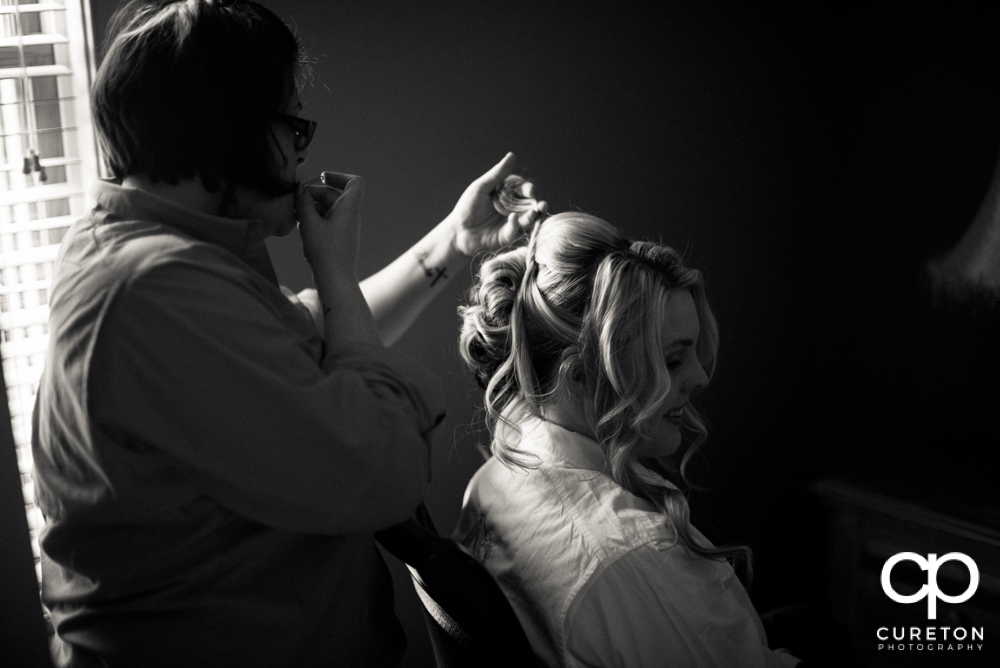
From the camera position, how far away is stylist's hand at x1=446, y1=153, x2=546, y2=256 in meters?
1.42

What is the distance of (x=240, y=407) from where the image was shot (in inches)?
34.0

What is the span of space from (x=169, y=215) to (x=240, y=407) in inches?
8.8

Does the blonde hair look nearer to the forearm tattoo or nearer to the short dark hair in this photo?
the forearm tattoo

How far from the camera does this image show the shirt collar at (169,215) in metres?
0.94

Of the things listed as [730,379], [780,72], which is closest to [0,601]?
[730,379]

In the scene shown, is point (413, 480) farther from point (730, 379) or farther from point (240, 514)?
point (730, 379)

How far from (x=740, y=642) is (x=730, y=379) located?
143 cm

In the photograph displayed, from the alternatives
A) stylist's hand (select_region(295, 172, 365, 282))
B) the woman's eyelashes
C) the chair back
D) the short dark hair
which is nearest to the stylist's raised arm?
stylist's hand (select_region(295, 172, 365, 282))

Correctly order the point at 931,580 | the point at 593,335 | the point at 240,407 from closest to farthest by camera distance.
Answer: the point at 240,407 < the point at 593,335 < the point at 931,580

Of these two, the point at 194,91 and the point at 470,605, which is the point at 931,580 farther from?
the point at 194,91

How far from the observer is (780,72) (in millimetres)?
2496

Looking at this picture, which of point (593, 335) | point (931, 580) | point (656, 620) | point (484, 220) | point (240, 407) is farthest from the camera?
point (931, 580)

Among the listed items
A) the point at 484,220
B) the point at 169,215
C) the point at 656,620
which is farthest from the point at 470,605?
the point at 484,220

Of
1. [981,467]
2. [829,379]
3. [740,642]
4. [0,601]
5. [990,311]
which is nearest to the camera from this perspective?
[0,601]
